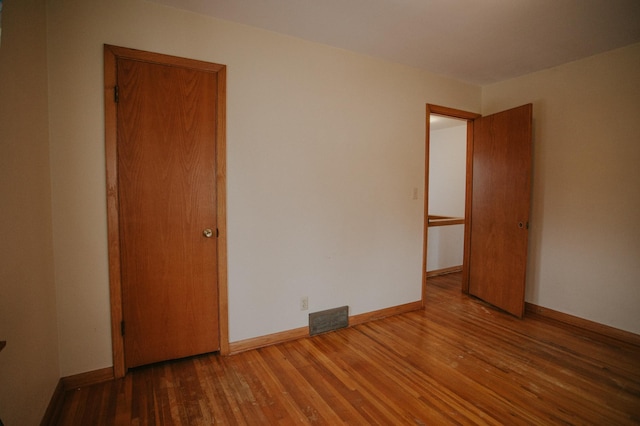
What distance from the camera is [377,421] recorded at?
5.60ft

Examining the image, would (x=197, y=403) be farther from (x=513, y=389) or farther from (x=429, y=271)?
(x=429, y=271)

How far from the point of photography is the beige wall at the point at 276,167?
193cm

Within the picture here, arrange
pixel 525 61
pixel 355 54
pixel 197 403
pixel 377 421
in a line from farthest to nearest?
pixel 525 61, pixel 355 54, pixel 197 403, pixel 377 421

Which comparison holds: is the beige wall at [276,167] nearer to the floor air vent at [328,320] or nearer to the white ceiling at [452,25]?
the floor air vent at [328,320]

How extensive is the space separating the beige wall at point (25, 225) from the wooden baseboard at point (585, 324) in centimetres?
417

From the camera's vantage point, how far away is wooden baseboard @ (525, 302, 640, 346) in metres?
2.70

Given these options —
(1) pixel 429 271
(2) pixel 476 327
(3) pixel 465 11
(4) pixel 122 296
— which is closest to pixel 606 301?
(2) pixel 476 327

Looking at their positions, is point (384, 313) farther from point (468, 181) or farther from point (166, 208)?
point (166, 208)

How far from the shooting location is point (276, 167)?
2516mm

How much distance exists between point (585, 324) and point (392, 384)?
2.29 metres

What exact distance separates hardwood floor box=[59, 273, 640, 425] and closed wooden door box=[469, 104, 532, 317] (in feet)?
2.07

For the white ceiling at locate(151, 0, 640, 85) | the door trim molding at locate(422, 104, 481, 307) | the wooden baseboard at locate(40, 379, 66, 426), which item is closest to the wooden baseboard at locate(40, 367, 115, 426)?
the wooden baseboard at locate(40, 379, 66, 426)

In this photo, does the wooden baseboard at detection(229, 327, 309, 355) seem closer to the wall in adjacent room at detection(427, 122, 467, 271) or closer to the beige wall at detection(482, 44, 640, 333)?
the beige wall at detection(482, 44, 640, 333)

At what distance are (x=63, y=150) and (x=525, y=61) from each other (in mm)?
3962
